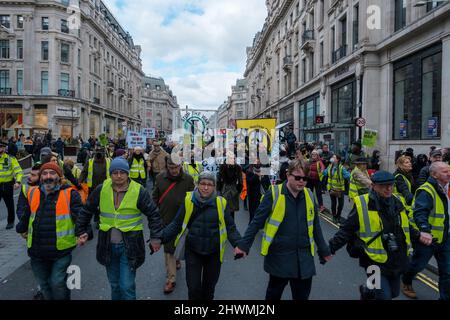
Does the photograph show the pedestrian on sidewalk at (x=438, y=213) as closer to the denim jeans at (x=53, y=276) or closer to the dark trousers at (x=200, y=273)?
the dark trousers at (x=200, y=273)

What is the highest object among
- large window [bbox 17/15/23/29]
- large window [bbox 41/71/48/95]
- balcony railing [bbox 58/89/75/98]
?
large window [bbox 17/15/23/29]

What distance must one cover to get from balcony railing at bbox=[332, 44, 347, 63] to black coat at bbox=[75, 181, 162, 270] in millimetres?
23130

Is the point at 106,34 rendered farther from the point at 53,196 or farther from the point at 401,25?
the point at 53,196

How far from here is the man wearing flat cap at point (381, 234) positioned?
3.34 meters

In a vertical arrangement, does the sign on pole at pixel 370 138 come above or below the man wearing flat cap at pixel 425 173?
above

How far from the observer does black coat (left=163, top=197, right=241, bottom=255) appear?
147 inches

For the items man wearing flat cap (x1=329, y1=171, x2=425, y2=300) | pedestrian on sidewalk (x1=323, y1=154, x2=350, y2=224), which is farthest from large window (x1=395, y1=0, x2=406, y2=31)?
man wearing flat cap (x1=329, y1=171, x2=425, y2=300)

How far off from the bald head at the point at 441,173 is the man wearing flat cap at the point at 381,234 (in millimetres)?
1035

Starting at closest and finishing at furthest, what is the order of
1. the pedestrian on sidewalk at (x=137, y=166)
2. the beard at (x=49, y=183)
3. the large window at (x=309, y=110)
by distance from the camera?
the beard at (x=49, y=183)
the pedestrian on sidewalk at (x=137, y=166)
the large window at (x=309, y=110)

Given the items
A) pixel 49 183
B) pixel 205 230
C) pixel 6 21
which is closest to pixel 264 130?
pixel 205 230

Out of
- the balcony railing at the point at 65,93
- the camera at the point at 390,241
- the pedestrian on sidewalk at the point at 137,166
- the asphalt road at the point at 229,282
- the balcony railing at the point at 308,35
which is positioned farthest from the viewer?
the balcony railing at the point at 65,93

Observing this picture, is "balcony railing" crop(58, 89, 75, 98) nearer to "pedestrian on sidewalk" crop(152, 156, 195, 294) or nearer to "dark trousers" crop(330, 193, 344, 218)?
"dark trousers" crop(330, 193, 344, 218)

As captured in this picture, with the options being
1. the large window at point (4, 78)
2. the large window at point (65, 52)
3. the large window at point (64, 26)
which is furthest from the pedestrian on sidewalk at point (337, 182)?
the large window at point (4, 78)

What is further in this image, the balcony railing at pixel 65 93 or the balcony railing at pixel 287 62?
the balcony railing at pixel 65 93
